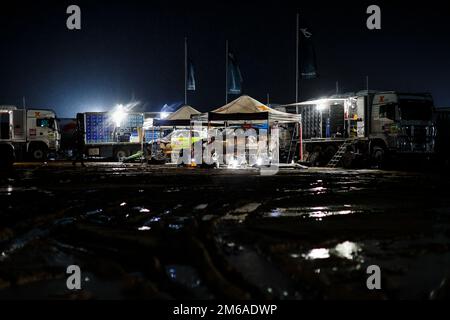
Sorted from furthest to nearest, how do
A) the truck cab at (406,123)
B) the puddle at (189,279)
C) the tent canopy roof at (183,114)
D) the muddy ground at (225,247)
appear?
the tent canopy roof at (183,114) → the truck cab at (406,123) → the muddy ground at (225,247) → the puddle at (189,279)

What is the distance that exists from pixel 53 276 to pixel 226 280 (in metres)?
1.33

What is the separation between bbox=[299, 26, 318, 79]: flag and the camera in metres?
23.8

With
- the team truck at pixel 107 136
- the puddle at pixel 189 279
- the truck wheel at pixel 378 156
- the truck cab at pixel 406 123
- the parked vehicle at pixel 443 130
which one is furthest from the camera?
the team truck at pixel 107 136

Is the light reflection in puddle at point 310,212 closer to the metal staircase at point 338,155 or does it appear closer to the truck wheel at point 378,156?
the truck wheel at point 378,156

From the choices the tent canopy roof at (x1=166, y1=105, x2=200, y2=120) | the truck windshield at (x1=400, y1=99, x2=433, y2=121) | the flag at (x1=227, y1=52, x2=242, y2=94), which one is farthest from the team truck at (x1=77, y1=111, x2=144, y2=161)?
the truck windshield at (x1=400, y1=99, x2=433, y2=121)

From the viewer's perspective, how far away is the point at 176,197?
28.9 ft

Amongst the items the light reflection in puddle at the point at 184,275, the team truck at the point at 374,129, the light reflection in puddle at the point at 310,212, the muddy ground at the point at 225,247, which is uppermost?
the team truck at the point at 374,129

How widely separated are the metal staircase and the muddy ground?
1438cm

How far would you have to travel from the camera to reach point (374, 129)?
21766mm

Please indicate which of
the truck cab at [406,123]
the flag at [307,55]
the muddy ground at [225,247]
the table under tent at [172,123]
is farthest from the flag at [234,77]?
the muddy ground at [225,247]

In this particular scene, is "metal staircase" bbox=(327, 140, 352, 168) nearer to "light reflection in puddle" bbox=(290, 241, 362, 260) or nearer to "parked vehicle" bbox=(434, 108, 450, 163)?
"parked vehicle" bbox=(434, 108, 450, 163)

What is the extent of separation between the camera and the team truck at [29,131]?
3066 centimetres

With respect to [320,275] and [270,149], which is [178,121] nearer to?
[270,149]
